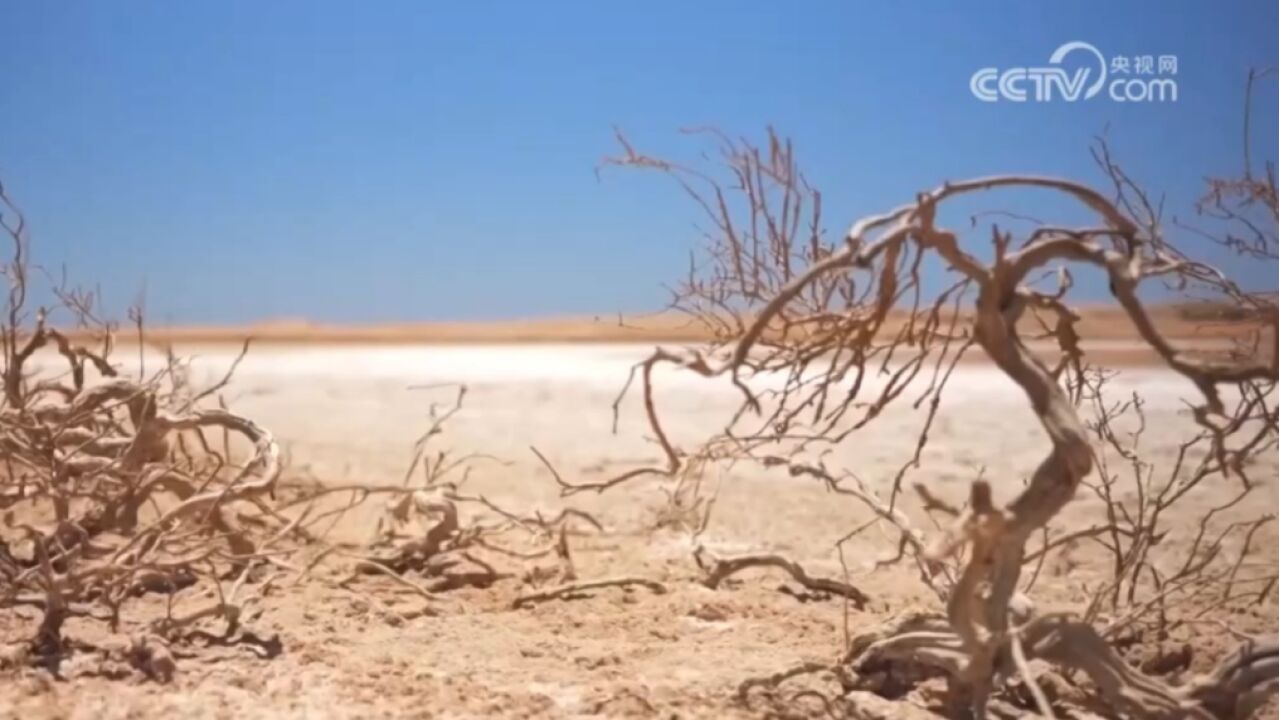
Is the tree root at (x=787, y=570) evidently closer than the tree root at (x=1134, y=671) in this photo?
No

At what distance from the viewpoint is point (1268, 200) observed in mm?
4270

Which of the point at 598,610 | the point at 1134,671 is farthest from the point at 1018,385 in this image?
the point at 598,610

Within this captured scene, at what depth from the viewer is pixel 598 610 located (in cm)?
490

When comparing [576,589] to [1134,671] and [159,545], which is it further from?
[1134,671]

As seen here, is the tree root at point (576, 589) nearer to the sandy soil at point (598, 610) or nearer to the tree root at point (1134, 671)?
the sandy soil at point (598, 610)

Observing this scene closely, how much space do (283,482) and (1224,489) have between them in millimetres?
6213

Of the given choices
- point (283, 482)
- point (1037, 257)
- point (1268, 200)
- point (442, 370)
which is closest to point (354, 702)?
point (1037, 257)

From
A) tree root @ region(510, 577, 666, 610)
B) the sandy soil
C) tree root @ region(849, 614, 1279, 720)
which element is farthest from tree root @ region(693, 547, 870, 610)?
tree root @ region(849, 614, 1279, 720)

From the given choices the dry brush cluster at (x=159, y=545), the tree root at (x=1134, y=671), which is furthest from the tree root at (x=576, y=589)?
the tree root at (x=1134, y=671)

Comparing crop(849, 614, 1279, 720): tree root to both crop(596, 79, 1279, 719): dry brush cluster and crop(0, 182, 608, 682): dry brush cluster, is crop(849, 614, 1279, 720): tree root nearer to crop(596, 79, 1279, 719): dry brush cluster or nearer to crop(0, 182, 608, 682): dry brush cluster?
crop(596, 79, 1279, 719): dry brush cluster

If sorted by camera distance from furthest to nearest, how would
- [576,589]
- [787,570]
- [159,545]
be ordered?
[787,570] < [576,589] < [159,545]

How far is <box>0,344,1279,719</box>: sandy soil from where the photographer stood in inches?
143

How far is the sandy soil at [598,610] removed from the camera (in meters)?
3.64

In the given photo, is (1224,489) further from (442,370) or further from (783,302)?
(442,370)
